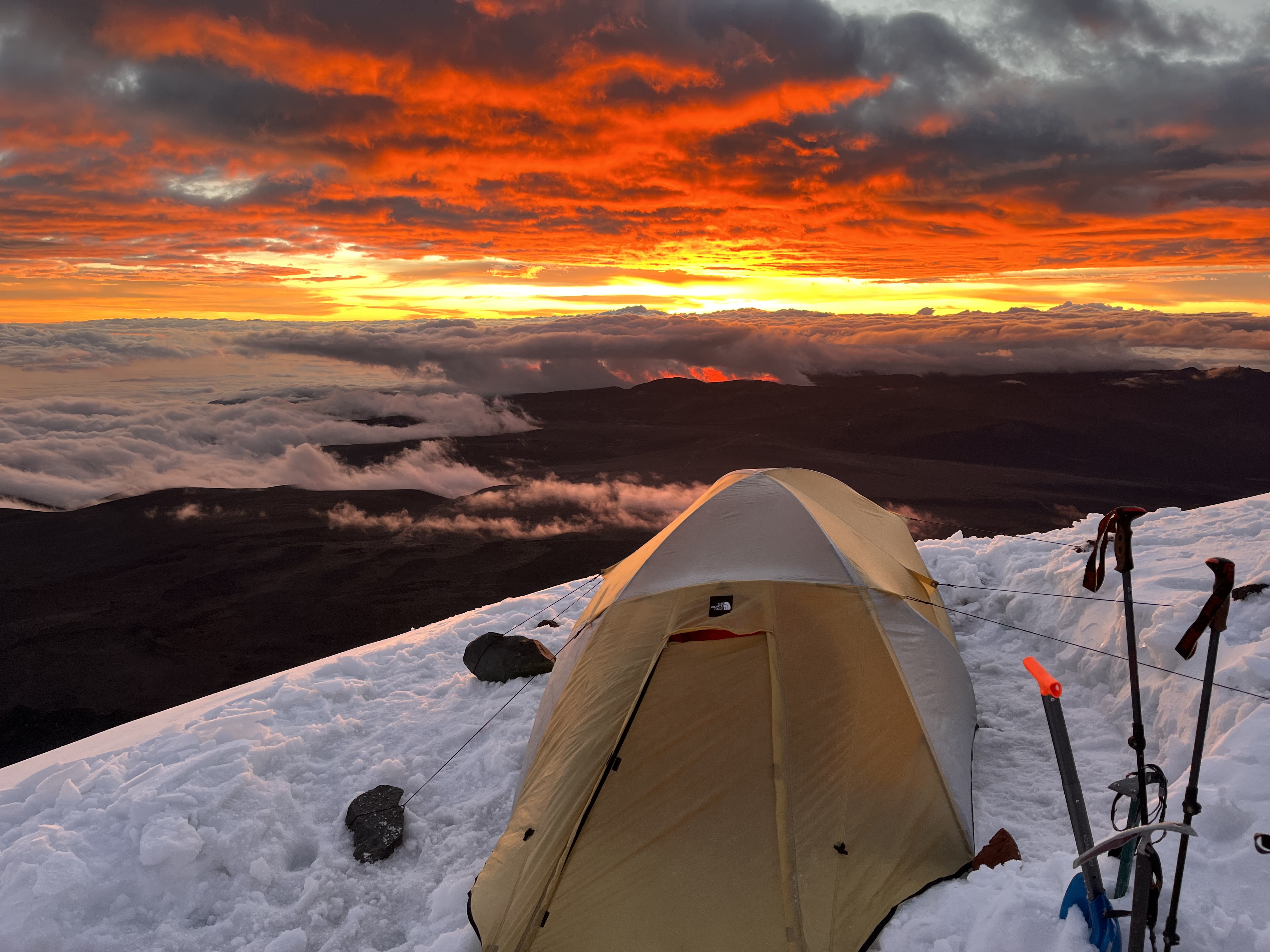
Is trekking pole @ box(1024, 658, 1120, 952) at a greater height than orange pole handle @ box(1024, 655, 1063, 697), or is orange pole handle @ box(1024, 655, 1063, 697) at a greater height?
orange pole handle @ box(1024, 655, 1063, 697)

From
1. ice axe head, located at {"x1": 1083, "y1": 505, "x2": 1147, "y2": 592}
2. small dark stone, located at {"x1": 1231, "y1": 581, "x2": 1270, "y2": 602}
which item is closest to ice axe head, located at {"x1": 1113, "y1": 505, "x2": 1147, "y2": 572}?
ice axe head, located at {"x1": 1083, "y1": 505, "x2": 1147, "y2": 592}

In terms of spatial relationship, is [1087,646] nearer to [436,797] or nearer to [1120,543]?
[1120,543]

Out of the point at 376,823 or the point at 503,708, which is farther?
the point at 503,708

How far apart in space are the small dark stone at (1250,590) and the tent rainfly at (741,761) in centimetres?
270

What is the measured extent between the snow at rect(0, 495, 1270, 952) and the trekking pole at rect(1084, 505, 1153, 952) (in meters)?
0.61

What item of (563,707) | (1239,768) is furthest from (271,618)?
(1239,768)

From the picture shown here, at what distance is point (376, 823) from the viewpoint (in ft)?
21.6

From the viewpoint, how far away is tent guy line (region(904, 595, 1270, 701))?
18.7 feet

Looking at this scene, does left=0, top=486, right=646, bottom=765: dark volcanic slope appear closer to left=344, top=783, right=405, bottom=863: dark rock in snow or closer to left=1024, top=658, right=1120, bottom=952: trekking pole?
left=344, top=783, right=405, bottom=863: dark rock in snow

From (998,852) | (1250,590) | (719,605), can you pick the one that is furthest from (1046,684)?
(1250,590)

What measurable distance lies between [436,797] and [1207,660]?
6.73 metres

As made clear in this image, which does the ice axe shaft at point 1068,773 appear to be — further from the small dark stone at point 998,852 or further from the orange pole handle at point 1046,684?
the small dark stone at point 998,852

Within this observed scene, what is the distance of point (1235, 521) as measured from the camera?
9.67 meters

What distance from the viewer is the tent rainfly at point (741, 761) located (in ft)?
16.0
